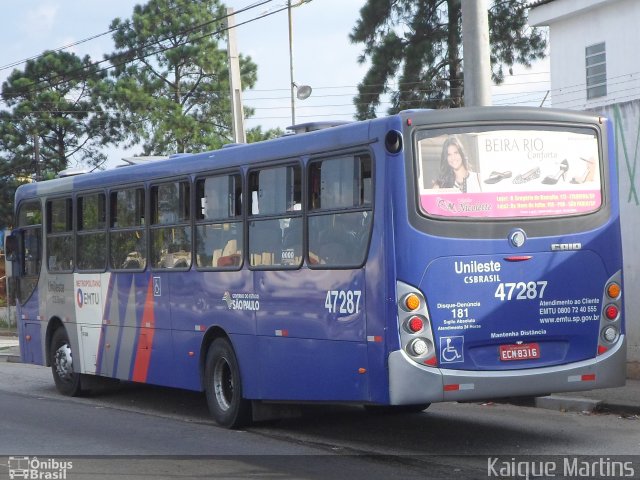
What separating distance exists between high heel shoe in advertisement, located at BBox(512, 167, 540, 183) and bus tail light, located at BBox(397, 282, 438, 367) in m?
1.38

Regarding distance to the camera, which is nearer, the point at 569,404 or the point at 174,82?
the point at 569,404

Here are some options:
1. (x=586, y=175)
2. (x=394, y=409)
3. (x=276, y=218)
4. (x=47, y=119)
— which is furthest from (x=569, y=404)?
(x=47, y=119)

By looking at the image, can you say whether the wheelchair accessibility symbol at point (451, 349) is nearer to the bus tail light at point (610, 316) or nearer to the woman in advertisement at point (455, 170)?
the woman in advertisement at point (455, 170)

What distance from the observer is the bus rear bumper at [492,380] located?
394 inches

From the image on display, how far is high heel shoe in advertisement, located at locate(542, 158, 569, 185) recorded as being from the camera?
1065 centimetres

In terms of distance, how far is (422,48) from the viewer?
120 ft

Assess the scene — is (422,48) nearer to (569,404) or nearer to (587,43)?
(587,43)

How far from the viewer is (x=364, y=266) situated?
10.4m

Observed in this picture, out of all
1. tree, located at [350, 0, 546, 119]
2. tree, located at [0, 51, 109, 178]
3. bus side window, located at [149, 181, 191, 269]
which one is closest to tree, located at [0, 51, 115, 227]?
tree, located at [0, 51, 109, 178]

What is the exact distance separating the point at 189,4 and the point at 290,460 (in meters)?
47.7

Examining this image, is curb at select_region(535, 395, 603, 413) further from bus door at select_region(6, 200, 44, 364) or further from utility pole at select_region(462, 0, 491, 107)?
bus door at select_region(6, 200, 44, 364)

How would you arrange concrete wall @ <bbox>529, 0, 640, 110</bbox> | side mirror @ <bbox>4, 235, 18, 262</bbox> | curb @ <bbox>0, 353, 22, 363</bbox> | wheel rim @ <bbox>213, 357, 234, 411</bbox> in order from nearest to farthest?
wheel rim @ <bbox>213, 357, 234, 411</bbox>
side mirror @ <bbox>4, 235, 18, 262</bbox>
curb @ <bbox>0, 353, 22, 363</bbox>
concrete wall @ <bbox>529, 0, 640, 110</bbox>

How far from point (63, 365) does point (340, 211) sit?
292 inches

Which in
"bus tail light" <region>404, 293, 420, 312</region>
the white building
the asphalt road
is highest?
the white building
